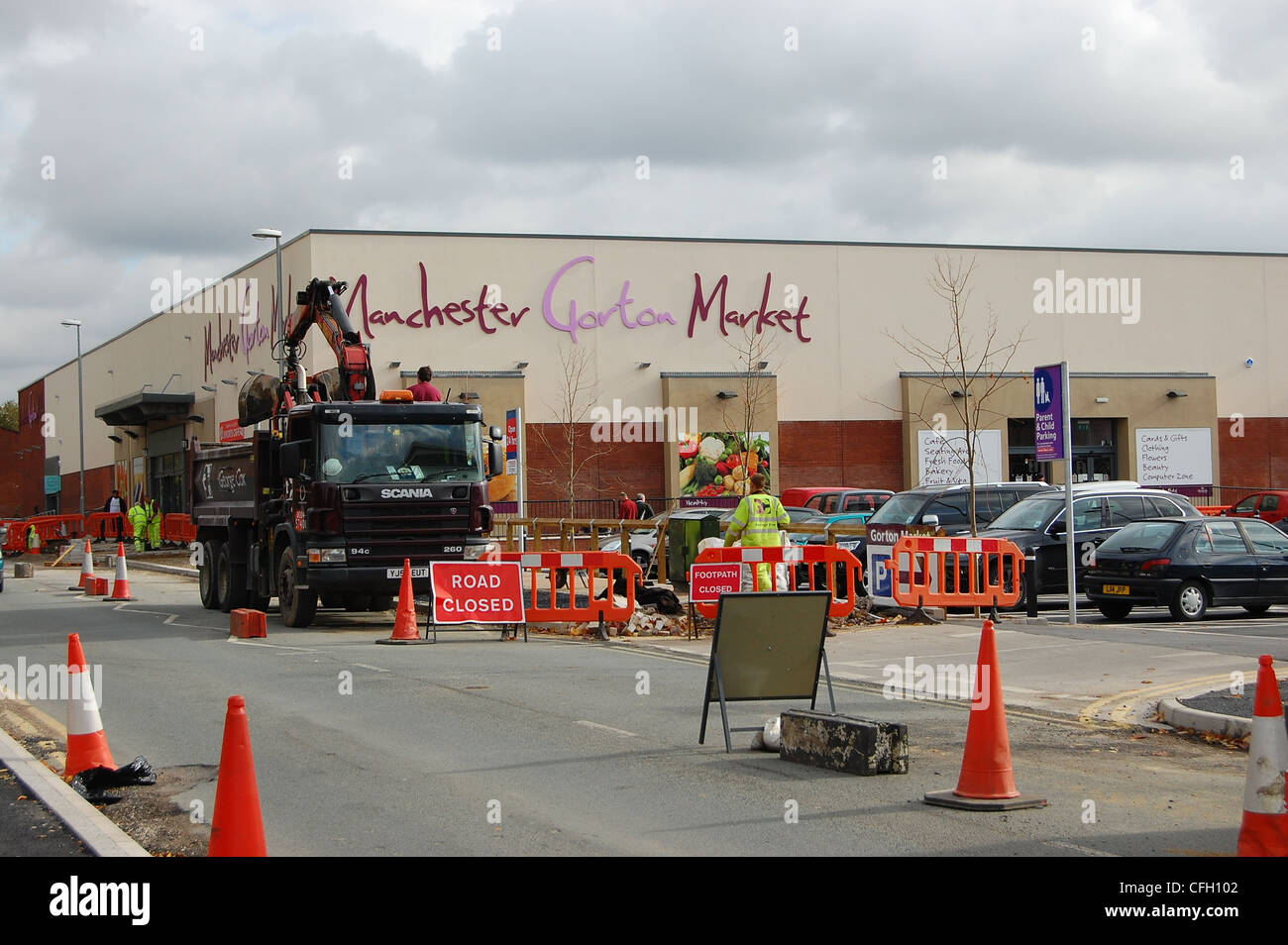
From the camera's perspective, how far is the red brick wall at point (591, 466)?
4284 centimetres

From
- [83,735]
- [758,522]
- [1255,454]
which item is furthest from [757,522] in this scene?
[1255,454]

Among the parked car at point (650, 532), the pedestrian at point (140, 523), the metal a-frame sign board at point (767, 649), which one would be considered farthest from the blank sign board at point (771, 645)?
the pedestrian at point (140, 523)

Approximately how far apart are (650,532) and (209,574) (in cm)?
945

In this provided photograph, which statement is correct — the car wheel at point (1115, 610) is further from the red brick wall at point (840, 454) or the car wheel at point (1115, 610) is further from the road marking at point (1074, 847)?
the red brick wall at point (840, 454)

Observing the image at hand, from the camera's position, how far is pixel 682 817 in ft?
24.4

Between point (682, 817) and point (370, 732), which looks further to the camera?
point (370, 732)

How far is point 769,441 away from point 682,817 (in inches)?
1453

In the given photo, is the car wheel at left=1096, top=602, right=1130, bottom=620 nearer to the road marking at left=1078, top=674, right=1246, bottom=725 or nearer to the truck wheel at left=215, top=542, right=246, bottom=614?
the road marking at left=1078, top=674, right=1246, bottom=725

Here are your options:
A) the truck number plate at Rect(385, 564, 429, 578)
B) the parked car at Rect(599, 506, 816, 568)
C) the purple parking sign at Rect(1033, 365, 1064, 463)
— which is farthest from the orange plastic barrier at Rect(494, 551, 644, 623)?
the parked car at Rect(599, 506, 816, 568)

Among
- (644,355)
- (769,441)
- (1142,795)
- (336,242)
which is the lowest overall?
(1142,795)

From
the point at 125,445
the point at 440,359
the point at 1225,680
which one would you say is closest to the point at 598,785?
the point at 1225,680
